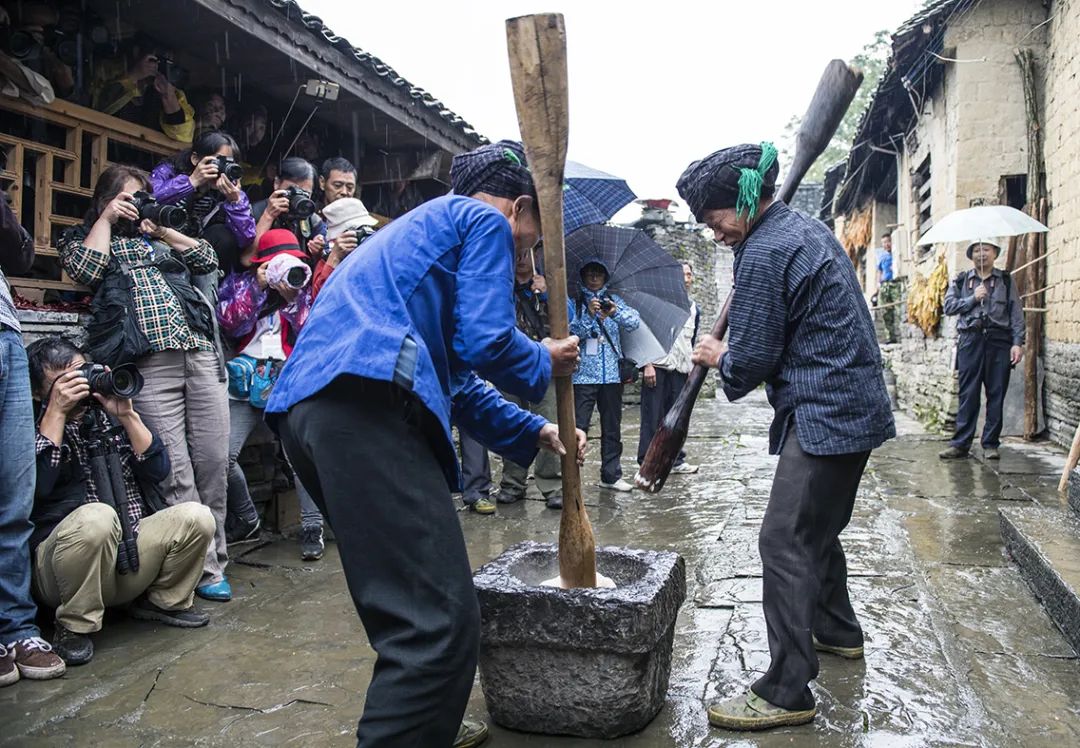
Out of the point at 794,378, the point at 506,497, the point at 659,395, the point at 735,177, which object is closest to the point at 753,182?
the point at 735,177

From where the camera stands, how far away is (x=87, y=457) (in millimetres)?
3748

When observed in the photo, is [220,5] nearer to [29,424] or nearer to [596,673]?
[29,424]

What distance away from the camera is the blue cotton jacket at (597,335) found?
6.49 metres

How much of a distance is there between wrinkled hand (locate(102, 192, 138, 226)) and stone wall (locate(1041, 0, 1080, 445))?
798cm

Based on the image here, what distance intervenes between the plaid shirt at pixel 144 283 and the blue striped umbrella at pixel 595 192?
2.88m

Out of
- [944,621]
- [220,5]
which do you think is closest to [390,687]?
[944,621]

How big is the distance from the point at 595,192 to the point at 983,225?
4.07m

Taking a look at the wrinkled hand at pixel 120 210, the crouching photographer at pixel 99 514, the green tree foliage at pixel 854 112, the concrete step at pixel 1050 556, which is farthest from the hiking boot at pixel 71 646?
the green tree foliage at pixel 854 112

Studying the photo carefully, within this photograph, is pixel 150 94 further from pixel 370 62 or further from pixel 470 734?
pixel 470 734

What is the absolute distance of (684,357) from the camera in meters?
7.20

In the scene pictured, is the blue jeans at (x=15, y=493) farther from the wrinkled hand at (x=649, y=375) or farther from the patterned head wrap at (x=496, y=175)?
the wrinkled hand at (x=649, y=375)

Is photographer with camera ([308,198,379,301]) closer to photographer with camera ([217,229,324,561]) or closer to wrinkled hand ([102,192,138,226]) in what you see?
photographer with camera ([217,229,324,561])

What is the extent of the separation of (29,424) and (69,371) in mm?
272

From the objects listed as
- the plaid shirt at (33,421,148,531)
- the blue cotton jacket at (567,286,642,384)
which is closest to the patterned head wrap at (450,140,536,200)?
the plaid shirt at (33,421,148,531)
